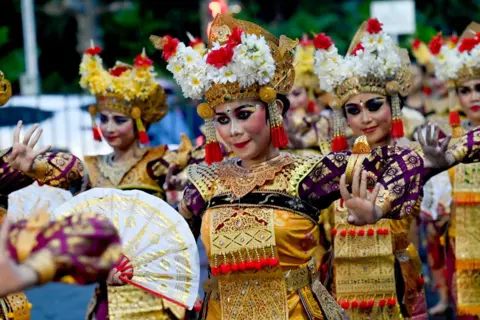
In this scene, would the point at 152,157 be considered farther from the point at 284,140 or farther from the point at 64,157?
the point at 284,140

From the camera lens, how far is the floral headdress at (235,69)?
4777mm

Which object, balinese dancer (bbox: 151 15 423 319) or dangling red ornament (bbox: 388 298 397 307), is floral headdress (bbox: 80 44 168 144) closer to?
balinese dancer (bbox: 151 15 423 319)

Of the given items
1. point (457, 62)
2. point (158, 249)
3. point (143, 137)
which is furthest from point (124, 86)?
point (158, 249)

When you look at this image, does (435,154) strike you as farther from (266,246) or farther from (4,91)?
(4,91)

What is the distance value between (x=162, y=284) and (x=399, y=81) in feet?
7.80

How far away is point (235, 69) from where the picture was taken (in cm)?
479

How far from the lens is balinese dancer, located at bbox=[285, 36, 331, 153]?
8.32 meters

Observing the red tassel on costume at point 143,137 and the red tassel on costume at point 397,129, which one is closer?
the red tassel on costume at point 397,129

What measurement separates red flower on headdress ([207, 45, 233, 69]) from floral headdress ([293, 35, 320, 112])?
4788mm

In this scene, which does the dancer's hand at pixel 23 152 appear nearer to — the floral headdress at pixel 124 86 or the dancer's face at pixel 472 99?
the floral headdress at pixel 124 86

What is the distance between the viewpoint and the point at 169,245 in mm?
4703

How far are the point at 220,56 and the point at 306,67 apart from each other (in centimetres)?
500

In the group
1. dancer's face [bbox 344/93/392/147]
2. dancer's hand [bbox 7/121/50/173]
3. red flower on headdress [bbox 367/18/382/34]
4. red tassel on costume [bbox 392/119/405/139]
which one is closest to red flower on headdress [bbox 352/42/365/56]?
red flower on headdress [bbox 367/18/382/34]

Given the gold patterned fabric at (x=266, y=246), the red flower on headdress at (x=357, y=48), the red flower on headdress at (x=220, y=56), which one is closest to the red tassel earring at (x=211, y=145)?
the gold patterned fabric at (x=266, y=246)
